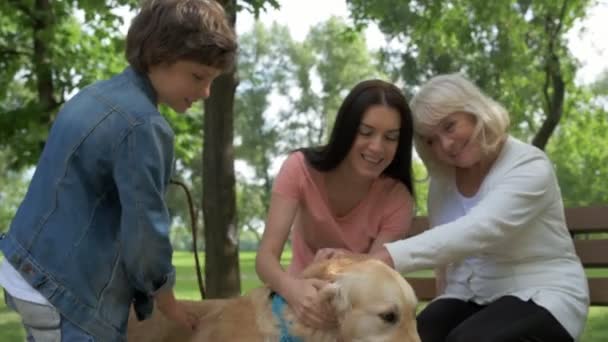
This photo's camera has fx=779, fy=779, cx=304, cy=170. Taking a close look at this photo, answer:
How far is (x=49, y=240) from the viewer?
2867 mm

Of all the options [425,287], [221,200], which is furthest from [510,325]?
[221,200]

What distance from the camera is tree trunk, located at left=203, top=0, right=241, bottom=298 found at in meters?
7.20

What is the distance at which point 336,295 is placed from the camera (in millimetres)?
3404

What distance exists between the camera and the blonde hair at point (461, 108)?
12.9 feet

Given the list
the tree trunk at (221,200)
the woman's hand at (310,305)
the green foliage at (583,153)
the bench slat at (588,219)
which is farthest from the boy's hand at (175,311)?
the green foliage at (583,153)

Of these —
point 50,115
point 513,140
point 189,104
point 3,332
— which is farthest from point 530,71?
point 189,104

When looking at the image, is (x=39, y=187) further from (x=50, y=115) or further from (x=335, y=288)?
(x=50, y=115)

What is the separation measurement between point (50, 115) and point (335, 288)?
947 centimetres

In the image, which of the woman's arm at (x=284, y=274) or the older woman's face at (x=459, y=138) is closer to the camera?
the woman's arm at (x=284, y=274)

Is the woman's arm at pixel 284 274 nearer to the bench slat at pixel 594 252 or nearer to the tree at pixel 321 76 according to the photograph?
the bench slat at pixel 594 252

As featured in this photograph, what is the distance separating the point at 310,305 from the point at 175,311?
23.2 inches

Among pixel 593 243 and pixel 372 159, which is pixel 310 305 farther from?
pixel 593 243

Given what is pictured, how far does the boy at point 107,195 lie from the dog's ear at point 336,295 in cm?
73

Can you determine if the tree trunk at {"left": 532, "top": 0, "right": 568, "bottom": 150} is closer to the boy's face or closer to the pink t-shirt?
the pink t-shirt
